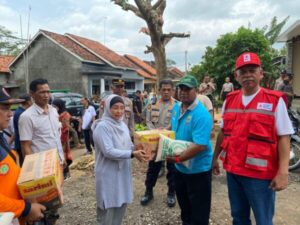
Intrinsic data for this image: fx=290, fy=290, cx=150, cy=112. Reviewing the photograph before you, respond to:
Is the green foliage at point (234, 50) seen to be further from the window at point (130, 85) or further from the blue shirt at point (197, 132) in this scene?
the blue shirt at point (197, 132)

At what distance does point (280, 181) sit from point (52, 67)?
2429cm

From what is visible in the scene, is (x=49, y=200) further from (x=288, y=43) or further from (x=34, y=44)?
(x=34, y=44)

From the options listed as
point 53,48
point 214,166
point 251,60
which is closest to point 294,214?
point 214,166

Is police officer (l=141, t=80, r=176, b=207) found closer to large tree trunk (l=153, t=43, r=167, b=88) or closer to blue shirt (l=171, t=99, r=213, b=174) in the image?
blue shirt (l=171, t=99, r=213, b=174)

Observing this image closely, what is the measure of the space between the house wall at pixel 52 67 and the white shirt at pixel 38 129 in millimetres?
20207

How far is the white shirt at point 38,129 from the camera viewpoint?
3219 mm

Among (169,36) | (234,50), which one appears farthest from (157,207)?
(234,50)

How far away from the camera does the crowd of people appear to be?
2.30 m

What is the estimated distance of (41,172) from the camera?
1965mm

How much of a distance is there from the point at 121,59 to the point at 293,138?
25193 mm

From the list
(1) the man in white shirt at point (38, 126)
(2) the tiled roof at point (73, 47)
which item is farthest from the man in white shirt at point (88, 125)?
(2) the tiled roof at point (73, 47)

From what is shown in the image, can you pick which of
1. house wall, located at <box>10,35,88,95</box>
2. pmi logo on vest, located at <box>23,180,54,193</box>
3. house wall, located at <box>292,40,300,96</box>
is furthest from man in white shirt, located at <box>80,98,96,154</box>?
house wall, located at <box>10,35,88,95</box>

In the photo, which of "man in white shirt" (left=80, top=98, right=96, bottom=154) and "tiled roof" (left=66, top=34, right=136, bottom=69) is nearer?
"man in white shirt" (left=80, top=98, right=96, bottom=154)

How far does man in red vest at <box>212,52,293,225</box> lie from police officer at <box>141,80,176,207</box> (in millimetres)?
1720
